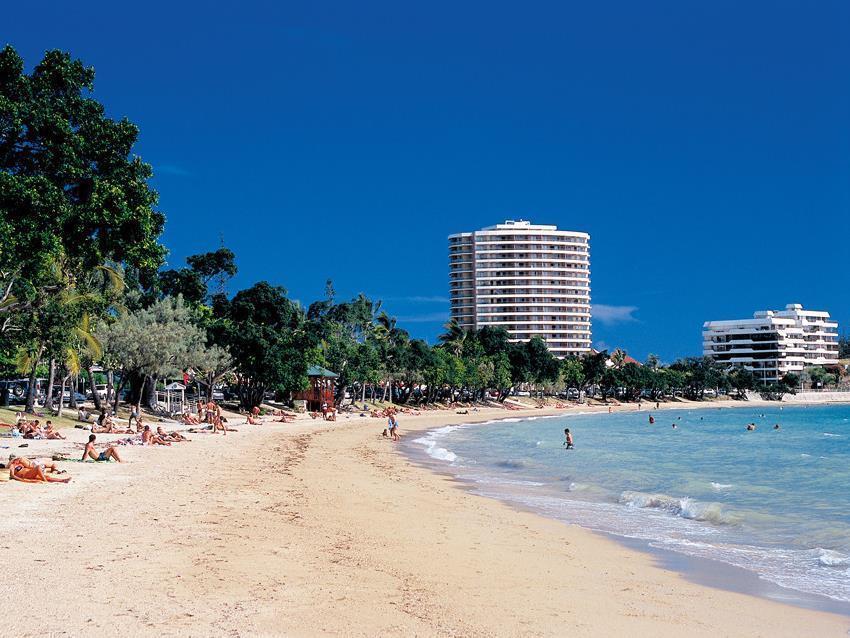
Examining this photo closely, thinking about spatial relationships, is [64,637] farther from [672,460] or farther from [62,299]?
[672,460]

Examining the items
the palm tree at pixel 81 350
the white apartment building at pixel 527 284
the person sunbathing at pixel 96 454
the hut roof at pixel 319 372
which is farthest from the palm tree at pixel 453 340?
the person sunbathing at pixel 96 454

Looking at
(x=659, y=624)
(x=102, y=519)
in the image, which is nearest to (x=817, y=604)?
(x=659, y=624)

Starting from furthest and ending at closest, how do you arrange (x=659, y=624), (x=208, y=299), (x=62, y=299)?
1. (x=208, y=299)
2. (x=62, y=299)
3. (x=659, y=624)

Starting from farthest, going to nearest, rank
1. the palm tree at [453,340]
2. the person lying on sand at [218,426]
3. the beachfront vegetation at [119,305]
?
1. the palm tree at [453,340]
2. the person lying on sand at [218,426]
3. the beachfront vegetation at [119,305]

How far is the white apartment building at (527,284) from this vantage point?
15450 centimetres

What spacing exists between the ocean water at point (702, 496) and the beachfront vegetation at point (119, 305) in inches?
477

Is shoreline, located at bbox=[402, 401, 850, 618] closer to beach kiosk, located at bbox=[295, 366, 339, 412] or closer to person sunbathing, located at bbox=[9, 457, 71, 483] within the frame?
person sunbathing, located at bbox=[9, 457, 71, 483]

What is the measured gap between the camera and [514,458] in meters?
31.3

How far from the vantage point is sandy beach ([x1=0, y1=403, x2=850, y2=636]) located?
6.77m

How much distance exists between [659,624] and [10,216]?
15.2 metres

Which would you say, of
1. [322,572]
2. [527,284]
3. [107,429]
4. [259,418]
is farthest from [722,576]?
[527,284]

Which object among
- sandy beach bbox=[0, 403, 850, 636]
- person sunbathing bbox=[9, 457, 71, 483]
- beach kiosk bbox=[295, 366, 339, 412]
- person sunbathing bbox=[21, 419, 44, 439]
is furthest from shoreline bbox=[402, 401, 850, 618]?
beach kiosk bbox=[295, 366, 339, 412]

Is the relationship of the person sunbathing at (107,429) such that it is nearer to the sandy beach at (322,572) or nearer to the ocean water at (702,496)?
the ocean water at (702,496)

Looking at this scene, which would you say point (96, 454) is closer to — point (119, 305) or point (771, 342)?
point (119, 305)
